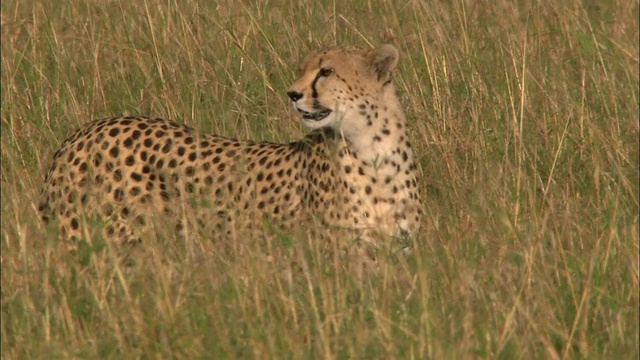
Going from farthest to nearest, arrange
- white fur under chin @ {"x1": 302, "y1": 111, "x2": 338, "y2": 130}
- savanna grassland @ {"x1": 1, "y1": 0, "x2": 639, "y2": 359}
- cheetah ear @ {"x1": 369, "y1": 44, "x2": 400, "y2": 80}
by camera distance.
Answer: cheetah ear @ {"x1": 369, "y1": 44, "x2": 400, "y2": 80} → white fur under chin @ {"x1": 302, "y1": 111, "x2": 338, "y2": 130} → savanna grassland @ {"x1": 1, "y1": 0, "x2": 639, "y2": 359}

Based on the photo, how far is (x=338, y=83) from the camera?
4.29 metres

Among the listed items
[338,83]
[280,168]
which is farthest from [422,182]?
[338,83]

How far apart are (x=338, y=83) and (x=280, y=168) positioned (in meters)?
0.42

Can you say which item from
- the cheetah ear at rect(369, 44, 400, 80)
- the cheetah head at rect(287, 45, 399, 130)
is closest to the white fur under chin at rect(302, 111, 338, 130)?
the cheetah head at rect(287, 45, 399, 130)

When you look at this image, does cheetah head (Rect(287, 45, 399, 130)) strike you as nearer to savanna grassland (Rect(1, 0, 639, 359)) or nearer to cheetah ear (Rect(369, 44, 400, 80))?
cheetah ear (Rect(369, 44, 400, 80))

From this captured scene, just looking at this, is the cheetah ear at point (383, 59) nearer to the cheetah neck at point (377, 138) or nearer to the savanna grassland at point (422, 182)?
the cheetah neck at point (377, 138)

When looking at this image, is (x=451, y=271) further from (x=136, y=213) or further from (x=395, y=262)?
(x=136, y=213)

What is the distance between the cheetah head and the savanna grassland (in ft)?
1.19

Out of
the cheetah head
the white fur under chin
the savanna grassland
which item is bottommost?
the savanna grassland

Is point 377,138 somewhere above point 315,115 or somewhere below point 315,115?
below

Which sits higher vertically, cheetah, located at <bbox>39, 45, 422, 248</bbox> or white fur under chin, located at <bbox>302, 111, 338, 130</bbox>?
white fur under chin, located at <bbox>302, 111, 338, 130</bbox>

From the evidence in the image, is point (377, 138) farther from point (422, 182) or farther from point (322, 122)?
point (422, 182)

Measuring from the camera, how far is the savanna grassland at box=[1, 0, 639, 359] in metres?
3.27

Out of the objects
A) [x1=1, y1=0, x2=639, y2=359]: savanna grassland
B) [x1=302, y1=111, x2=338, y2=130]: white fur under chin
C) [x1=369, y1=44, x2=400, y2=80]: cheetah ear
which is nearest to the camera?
[x1=1, y1=0, x2=639, y2=359]: savanna grassland
